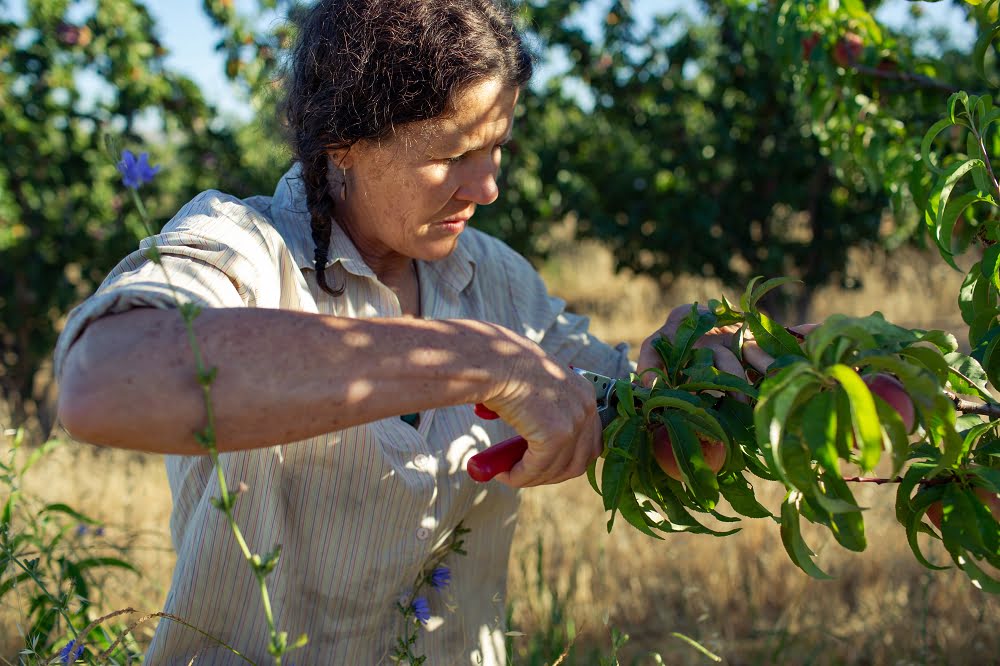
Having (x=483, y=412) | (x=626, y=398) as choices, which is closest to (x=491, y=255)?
(x=483, y=412)

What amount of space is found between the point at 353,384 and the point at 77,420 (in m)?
0.28

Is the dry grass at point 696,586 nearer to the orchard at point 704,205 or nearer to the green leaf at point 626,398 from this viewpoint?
the orchard at point 704,205

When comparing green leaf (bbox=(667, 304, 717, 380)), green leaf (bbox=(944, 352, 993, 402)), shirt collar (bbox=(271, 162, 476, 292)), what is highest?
shirt collar (bbox=(271, 162, 476, 292))

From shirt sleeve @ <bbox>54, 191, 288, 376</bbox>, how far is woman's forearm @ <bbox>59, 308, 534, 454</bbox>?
26 mm

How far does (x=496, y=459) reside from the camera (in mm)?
1250

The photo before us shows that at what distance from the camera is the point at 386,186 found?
1.51 metres

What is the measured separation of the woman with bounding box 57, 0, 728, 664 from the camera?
107 centimetres

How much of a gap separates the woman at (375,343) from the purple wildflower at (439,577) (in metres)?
0.03

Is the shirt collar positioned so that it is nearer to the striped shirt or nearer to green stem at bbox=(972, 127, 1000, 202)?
the striped shirt

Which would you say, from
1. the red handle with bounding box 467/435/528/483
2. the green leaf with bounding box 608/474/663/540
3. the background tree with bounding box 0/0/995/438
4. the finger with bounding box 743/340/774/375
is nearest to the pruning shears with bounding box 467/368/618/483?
the red handle with bounding box 467/435/528/483

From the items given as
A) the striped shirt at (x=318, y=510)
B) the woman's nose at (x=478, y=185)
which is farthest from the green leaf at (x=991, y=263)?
the striped shirt at (x=318, y=510)

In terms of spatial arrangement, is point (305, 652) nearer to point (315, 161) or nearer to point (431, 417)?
point (431, 417)

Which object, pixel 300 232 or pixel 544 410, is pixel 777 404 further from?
pixel 300 232

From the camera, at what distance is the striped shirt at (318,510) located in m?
1.38
